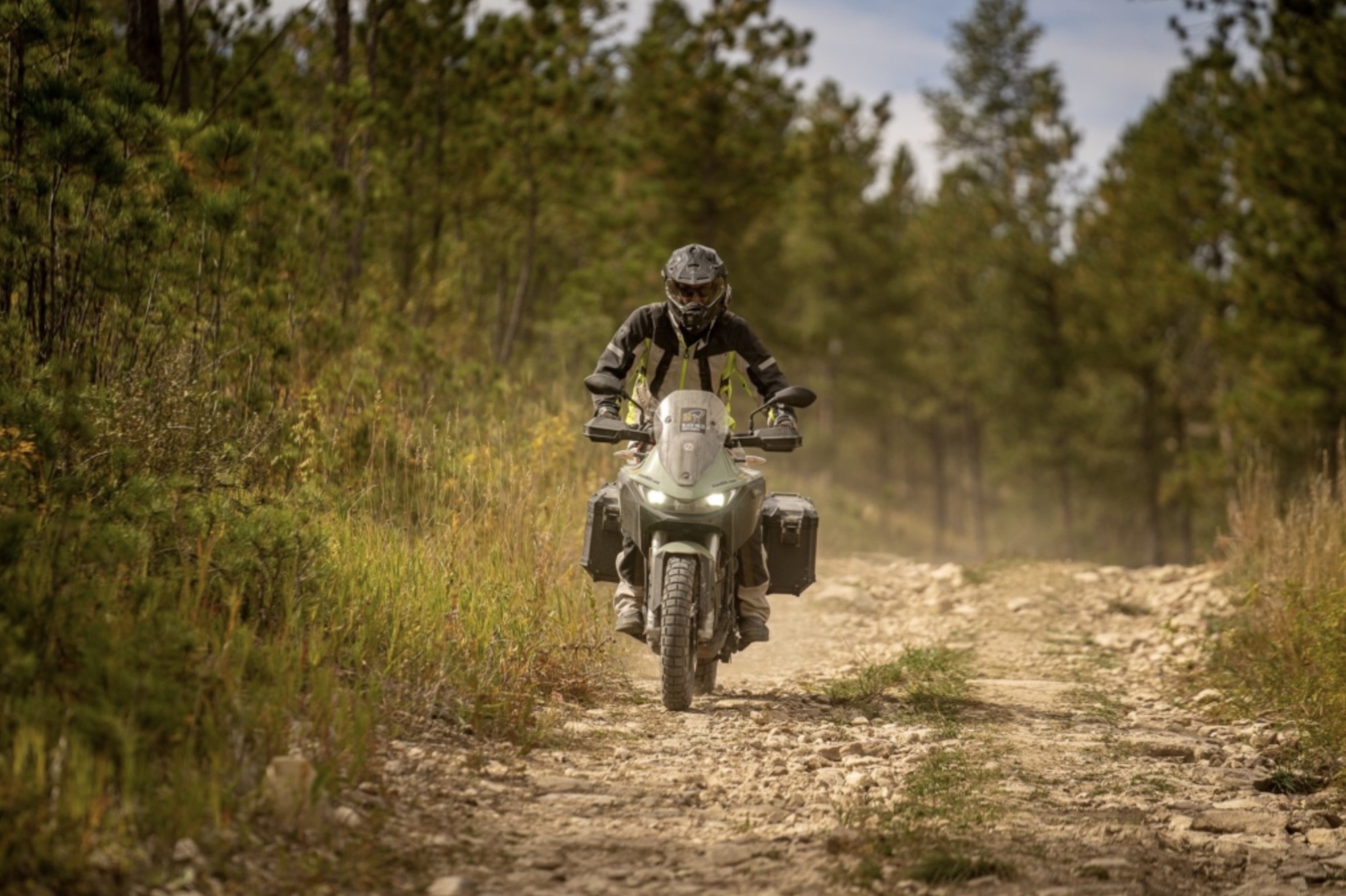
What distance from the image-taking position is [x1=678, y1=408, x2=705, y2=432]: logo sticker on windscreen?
6.58 m

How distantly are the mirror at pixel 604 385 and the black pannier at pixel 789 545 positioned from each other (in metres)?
0.99

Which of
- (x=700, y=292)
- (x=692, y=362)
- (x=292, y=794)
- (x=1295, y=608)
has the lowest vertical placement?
(x=292, y=794)

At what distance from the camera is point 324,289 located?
10586 millimetres

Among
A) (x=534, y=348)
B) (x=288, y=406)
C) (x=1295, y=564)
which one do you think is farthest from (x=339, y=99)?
(x=1295, y=564)

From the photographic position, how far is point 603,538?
7.15m

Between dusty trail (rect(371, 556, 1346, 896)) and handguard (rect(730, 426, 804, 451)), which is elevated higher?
handguard (rect(730, 426, 804, 451))

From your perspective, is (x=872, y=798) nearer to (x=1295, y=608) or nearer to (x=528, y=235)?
(x=1295, y=608)

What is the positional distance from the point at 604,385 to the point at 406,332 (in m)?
5.07

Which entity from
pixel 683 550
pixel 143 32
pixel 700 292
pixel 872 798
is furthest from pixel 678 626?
pixel 143 32

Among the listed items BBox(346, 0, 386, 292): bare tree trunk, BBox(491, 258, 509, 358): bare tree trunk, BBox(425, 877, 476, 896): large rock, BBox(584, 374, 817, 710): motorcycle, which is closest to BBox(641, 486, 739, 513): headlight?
BBox(584, 374, 817, 710): motorcycle

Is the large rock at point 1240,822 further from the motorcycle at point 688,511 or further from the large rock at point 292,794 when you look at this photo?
the large rock at point 292,794

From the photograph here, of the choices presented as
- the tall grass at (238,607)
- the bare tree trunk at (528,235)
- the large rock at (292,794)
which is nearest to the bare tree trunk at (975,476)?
the bare tree trunk at (528,235)

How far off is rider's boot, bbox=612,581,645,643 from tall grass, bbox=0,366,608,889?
0.37 metres

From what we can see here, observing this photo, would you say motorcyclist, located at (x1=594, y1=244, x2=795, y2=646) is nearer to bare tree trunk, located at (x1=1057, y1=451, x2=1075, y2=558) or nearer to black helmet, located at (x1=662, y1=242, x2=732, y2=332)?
black helmet, located at (x1=662, y1=242, x2=732, y2=332)
